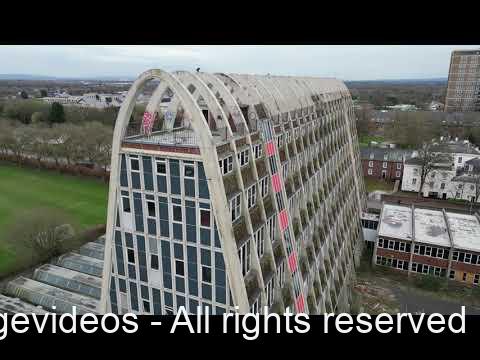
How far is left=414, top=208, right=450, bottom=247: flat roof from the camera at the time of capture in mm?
40969

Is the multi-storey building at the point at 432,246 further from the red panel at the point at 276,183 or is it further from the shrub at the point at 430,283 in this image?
the red panel at the point at 276,183

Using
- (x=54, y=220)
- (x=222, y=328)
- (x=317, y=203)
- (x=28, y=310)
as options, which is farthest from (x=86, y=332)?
(x=54, y=220)

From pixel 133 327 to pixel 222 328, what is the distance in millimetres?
1055

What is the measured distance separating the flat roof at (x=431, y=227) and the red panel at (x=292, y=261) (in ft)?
83.2

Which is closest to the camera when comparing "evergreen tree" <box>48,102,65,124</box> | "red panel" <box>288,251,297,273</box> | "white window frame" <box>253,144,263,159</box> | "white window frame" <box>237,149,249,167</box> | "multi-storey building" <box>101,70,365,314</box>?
"multi-storey building" <box>101,70,365,314</box>

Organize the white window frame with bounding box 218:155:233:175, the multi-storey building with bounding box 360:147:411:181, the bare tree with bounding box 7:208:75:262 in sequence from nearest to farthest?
the white window frame with bounding box 218:155:233:175
the bare tree with bounding box 7:208:75:262
the multi-storey building with bounding box 360:147:411:181

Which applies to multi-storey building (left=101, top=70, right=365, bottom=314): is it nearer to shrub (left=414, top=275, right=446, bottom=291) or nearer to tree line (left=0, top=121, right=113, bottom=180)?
shrub (left=414, top=275, right=446, bottom=291)

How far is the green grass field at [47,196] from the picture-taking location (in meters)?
56.4

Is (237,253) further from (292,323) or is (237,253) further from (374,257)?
(374,257)

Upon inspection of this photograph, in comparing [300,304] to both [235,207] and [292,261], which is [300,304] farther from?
[235,207]

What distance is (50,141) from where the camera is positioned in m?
83.8

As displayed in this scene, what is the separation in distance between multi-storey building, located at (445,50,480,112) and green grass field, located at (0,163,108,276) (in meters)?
158

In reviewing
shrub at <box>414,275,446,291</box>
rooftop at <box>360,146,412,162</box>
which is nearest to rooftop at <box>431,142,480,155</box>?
rooftop at <box>360,146,412,162</box>

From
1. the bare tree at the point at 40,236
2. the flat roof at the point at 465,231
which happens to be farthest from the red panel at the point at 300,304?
the bare tree at the point at 40,236
